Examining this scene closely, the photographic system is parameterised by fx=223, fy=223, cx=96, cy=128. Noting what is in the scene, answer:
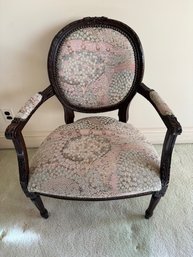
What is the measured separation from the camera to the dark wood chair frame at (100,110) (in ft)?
2.87

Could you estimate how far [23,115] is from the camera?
96 centimetres

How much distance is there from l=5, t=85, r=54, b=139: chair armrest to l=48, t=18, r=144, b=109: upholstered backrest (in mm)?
84

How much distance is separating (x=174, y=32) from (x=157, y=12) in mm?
143

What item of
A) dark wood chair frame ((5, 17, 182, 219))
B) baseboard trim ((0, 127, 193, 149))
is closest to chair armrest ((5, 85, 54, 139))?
dark wood chair frame ((5, 17, 182, 219))

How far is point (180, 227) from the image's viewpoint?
3.86 ft

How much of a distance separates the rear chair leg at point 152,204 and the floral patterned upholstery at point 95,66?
506mm

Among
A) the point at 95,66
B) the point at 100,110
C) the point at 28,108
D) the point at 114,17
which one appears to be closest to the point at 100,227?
the point at 100,110

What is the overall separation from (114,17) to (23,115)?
67 cm

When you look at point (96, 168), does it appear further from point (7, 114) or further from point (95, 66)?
point (7, 114)

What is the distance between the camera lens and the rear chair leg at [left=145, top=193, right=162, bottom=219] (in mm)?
1028

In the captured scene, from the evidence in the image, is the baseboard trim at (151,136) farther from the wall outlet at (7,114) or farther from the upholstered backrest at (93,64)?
the upholstered backrest at (93,64)

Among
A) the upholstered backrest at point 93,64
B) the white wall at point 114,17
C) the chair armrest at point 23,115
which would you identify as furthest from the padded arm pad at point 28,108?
the white wall at point 114,17

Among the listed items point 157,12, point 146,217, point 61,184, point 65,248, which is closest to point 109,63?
point 157,12

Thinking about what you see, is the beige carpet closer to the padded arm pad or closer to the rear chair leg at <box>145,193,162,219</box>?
the rear chair leg at <box>145,193,162,219</box>
